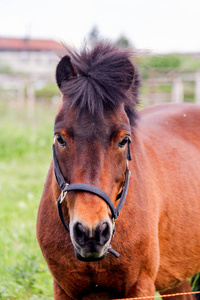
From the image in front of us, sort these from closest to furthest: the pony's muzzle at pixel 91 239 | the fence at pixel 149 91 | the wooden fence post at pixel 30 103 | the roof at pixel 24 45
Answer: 1. the pony's muzzle at pixel 91 239
2. the wooden fence post at pixel 30 103
3. the fence at pixel 149 91
4. the roof at pixel 24 45

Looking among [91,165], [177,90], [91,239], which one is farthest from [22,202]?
[177,90]

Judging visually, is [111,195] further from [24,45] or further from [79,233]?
[24,45]

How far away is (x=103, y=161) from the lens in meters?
2.53

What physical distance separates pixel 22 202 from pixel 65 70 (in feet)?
17.4

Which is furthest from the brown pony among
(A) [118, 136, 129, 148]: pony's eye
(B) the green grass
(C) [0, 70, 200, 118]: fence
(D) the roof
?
(D) the roof

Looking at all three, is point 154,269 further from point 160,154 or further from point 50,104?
point 50,104

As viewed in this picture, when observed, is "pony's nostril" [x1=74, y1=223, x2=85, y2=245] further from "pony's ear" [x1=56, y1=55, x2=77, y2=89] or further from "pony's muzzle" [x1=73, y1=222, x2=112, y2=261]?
"pony's ear" [x1=56, y1=55, x2=77, y2=89]

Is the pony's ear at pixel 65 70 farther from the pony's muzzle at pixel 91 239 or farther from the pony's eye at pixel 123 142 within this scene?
the pony's muzzle at pixel 91 239

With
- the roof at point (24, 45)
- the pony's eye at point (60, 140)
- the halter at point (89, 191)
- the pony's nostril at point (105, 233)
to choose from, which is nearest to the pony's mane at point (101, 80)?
the pony's eye at point (60, 140)

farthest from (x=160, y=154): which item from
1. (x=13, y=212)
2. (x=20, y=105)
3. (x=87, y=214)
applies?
(x=20, y=105)

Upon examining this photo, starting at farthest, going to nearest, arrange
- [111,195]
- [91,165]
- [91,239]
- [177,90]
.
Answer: [177,90] < [111,195] < [91,165] < [91,239]

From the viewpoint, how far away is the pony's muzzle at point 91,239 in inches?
90.8

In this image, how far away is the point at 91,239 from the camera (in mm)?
2330

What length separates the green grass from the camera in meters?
4.70
